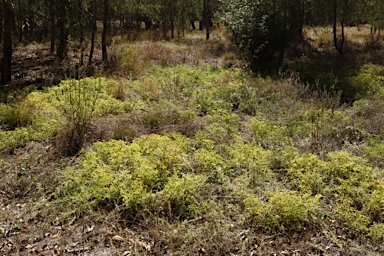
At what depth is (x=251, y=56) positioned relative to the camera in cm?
1107

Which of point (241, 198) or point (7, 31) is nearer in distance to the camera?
point (241, 198)

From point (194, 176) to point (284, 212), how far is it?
1.18 meters

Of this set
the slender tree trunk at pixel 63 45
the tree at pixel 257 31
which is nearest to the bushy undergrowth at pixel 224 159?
the tree at pixel 257 31

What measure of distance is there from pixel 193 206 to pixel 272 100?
434 cm

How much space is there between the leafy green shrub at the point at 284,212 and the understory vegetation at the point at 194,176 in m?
0.01

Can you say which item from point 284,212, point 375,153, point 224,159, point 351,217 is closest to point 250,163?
point 224,159

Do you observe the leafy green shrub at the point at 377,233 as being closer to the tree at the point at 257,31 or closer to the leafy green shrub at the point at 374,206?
the leafy green shrub at the point at 374,206

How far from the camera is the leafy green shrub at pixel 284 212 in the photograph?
11.7 feet

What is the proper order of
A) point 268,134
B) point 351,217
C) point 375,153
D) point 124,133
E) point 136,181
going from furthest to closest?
1. point 268,134
2. point 124,133
3. point 375,153
4. point 136,181
5. point 351,217

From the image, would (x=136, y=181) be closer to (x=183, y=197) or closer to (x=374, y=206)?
(x=183, y=197)

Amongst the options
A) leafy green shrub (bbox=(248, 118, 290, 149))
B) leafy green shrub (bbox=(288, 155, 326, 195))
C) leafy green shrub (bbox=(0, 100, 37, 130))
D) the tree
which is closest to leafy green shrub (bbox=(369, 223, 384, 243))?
leafy green shrub (bbox=(288, 155, 326, 195))

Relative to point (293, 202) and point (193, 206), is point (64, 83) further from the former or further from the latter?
point (293, 202)

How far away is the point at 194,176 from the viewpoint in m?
4.23

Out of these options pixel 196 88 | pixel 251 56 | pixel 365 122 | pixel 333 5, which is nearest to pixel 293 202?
pixel 365 122
